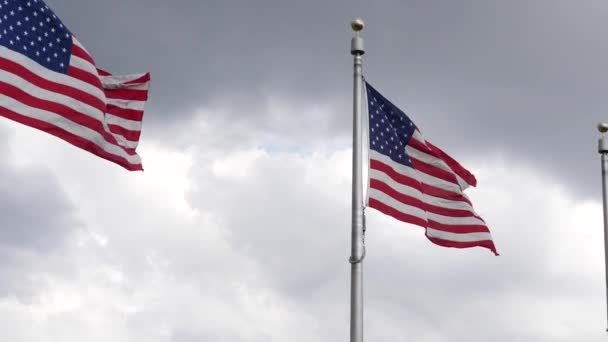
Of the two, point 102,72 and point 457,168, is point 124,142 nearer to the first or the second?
point 102,72

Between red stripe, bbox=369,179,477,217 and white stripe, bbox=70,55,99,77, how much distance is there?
252 inches

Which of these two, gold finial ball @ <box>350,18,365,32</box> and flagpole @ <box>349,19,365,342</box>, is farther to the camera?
gold finial ball @ <box>350,18,365,32</box>

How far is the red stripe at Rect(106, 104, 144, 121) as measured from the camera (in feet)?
72.7

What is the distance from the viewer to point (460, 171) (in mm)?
26000

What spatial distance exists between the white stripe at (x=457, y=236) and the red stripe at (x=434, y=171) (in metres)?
1.31

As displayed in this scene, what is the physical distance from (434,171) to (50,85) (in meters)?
9.53

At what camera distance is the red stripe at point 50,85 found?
1964cm

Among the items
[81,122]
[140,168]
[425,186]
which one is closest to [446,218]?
[425,186]

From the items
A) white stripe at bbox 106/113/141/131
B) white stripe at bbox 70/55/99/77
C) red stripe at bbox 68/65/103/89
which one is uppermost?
white stripe at bbox 70/55/99/77

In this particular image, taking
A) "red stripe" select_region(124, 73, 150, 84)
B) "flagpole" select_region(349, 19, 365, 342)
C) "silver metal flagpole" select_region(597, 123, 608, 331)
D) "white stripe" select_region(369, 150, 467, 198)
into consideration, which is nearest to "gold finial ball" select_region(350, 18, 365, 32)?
"flagpole" select_region(349, 19, 365, 342)

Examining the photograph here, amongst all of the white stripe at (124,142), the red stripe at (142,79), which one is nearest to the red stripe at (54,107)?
the white stripe at (124,142)

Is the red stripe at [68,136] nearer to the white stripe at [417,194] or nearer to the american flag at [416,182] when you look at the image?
the white stripe at [417,194]

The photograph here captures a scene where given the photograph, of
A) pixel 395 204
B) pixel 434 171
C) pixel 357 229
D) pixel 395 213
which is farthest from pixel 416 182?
pixel 357 229

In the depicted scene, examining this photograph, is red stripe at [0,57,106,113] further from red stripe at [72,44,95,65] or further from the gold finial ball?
the gold finial ball
